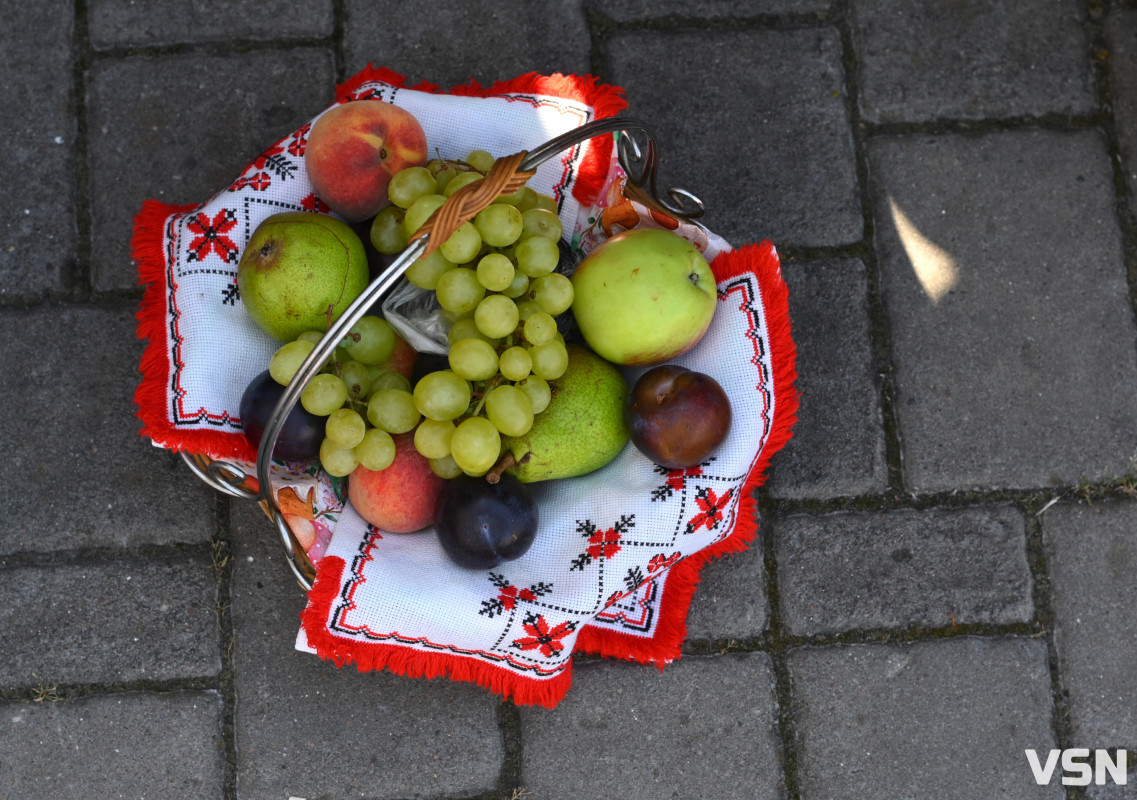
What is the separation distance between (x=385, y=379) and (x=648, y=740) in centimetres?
84


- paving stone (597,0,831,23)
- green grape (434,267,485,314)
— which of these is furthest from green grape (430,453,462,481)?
paving stone (597,0,831,23)

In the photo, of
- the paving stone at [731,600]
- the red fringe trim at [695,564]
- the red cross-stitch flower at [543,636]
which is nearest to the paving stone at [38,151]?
the red cross-stitch flower at [543,636]

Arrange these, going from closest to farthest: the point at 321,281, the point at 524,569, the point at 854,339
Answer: the point at 321,281
the point at 524,569
the point at 854,339

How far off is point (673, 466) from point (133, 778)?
1145 millimetres

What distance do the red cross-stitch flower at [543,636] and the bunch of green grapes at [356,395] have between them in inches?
13.3

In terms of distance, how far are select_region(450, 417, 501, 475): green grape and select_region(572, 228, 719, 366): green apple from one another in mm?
247

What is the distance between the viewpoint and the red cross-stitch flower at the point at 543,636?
1396 millimetres

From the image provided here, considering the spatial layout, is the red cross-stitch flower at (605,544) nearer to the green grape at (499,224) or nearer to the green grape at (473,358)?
the green grape at (473,358)

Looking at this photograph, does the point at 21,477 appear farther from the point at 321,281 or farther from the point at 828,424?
the point at 828,424

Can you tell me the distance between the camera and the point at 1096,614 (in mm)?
1712

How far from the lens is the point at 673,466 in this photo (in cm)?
139

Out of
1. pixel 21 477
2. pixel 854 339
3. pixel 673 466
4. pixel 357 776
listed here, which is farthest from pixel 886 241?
pixel 21 477

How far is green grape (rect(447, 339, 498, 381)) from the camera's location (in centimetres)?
125

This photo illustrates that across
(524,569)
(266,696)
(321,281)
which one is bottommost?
(266,696)
